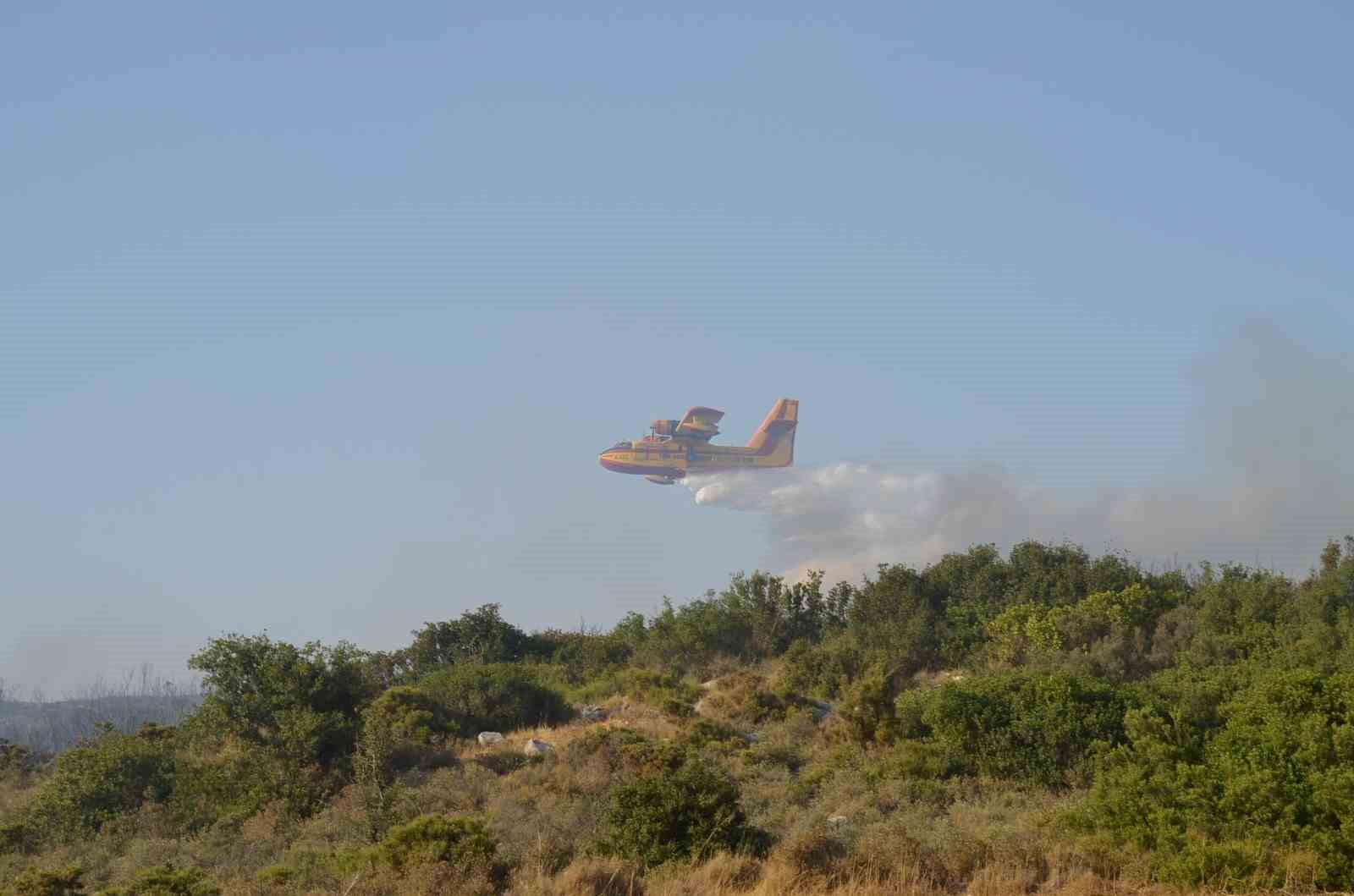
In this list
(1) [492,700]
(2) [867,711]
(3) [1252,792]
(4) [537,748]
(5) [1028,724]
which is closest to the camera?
(3) [1252,792]

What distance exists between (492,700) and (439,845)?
58.8 ft

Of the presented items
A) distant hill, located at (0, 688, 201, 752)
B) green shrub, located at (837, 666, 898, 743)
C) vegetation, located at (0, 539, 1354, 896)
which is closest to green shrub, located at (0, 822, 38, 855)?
vegetation, located at (0, 539, 1354, 896)

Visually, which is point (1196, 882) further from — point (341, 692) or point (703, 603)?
point (703, 603)

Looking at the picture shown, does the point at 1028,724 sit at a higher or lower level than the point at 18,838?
higher

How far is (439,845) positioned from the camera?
17.3 meters

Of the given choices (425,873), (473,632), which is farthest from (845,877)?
(473,632)

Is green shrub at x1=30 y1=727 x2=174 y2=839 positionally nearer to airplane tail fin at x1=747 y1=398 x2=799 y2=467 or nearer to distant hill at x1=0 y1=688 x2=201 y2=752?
distant hill at x1=0 y1=688 x2=201 y2=752

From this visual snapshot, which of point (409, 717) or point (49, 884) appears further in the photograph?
point (409, 717)

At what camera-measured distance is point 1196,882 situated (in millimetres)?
15547

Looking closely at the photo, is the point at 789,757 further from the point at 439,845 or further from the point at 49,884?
the point at 49,884

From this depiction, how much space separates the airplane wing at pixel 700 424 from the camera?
3519 inches

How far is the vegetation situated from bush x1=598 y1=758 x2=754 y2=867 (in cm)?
5

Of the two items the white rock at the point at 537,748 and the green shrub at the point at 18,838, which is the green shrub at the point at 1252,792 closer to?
the white rock at the point at 537,748

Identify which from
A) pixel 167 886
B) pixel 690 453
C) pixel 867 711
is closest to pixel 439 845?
pixel 167 886
